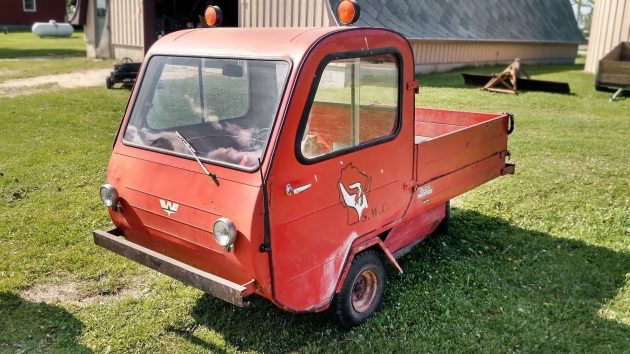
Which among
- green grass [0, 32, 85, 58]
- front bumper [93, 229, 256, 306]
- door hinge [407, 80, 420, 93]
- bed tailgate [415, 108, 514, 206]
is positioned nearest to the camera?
front bumper [93, 229, 256, 306]

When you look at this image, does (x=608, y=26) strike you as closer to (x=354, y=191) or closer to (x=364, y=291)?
(x=364, y=291)

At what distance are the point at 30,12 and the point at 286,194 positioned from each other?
43719 mm

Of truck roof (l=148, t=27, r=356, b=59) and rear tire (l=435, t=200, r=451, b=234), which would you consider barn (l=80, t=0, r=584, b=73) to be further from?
truck roof (l=148, t=27, r=356, b=59)

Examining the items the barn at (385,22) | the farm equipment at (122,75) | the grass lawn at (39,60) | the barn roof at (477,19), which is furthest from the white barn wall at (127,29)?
the barn roof at (477,19)

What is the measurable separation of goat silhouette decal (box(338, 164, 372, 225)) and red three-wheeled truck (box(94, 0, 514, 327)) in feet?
0.04

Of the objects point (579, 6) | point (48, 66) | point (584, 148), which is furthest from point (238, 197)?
point (579, 6)

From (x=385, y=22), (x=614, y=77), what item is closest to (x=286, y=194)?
(x=614, y=77)

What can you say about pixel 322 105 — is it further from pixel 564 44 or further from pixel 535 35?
pixel 564 44

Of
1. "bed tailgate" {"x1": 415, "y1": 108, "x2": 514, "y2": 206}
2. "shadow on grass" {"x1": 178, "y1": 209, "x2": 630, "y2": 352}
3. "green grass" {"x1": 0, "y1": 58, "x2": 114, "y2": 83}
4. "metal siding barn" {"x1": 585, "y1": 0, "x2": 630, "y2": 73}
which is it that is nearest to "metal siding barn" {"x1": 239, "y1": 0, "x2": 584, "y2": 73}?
"metal siding barn" {"x1": 585, "y1": 0, "x2": 630, "y2": 73}

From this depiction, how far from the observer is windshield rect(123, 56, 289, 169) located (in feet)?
12.8

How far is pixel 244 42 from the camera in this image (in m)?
4.16

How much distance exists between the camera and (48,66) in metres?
19.8

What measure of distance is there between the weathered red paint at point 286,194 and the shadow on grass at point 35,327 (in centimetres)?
85

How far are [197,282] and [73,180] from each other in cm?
472
